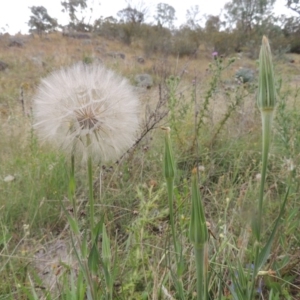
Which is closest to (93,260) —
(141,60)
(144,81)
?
(144,81)

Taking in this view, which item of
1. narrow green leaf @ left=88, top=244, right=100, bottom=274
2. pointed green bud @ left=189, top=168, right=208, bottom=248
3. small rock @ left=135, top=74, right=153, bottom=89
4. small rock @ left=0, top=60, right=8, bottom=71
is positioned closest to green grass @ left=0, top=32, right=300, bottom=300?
narrow green leaf @ left=88, top=244, right=100, bottom=274

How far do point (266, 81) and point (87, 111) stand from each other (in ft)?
1.54

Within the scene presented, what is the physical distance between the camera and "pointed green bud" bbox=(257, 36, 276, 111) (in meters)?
0.56

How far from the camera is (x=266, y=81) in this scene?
574mm

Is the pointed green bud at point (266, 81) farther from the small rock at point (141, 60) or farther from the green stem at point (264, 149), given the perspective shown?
the small rock at point (141, 60)

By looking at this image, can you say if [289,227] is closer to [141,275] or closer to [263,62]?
[141,275]

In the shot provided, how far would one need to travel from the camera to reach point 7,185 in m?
1.92

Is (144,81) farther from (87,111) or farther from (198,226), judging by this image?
(198,226)

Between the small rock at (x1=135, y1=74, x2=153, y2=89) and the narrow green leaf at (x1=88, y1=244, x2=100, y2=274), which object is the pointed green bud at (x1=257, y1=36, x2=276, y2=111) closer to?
the narrow green leaf at (x1=88, y1=244, x2=100, y2=274)

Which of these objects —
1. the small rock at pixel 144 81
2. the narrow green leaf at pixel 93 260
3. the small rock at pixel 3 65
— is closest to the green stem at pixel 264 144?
the narrow green leaf at pixel 93 260

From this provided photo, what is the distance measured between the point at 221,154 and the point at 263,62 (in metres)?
1.72

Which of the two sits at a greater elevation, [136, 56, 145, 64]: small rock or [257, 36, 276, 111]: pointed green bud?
[257, 36, 276, 111]: pointed green bud

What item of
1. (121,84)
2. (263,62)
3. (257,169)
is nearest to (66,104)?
(121,84)

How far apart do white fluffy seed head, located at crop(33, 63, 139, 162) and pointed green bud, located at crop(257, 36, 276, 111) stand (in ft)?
1.34
